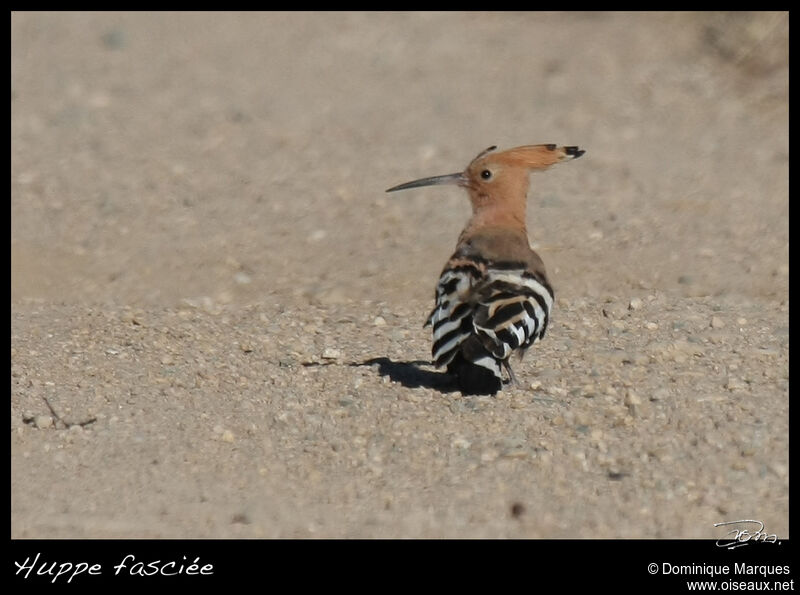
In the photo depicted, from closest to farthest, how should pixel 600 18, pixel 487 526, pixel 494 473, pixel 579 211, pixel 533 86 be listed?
pixel 487 526, pixel 494 473, pixel 579 211, pixel 533 86, pixel 600 18

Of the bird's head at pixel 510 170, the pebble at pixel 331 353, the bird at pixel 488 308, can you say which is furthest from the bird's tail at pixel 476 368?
the bird's head at pixel 510 170

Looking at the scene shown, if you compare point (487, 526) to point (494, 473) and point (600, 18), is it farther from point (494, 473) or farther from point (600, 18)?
point (600, 18)

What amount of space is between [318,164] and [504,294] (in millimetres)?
4428

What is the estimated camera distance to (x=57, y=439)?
4930mm

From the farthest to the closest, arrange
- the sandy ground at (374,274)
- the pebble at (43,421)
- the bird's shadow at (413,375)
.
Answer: the bird's shadow at (413,375), the pebble at (43,421), the sandy ground at (374,274)

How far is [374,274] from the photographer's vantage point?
23.5 ft

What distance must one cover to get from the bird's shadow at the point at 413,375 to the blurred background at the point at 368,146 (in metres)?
1.09

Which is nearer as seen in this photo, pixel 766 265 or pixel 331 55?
pixel 766 265

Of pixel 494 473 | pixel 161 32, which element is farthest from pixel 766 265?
pixel 161 32

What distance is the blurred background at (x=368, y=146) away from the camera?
24.0 feet

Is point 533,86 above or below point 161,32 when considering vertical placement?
below
